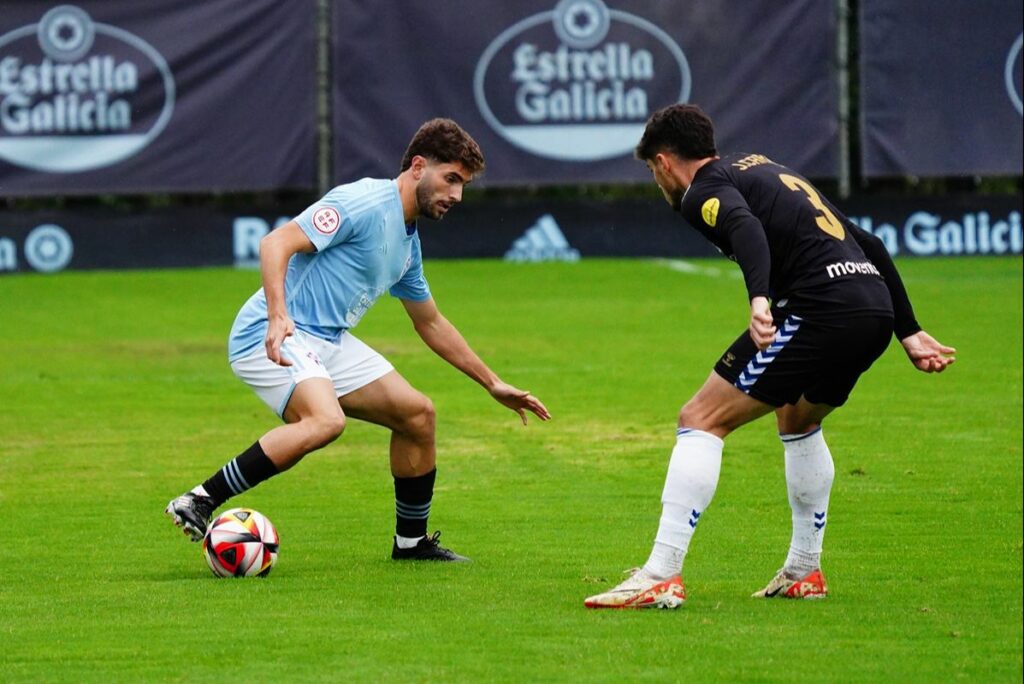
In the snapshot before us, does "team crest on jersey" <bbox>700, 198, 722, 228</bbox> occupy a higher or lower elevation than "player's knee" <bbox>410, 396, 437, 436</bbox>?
higher

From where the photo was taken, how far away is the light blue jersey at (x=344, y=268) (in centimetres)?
792

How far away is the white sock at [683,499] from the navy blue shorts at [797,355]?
10.7 inches

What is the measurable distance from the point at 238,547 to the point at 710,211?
8.19 feet

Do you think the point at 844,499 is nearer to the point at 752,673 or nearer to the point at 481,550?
the point at 481,550

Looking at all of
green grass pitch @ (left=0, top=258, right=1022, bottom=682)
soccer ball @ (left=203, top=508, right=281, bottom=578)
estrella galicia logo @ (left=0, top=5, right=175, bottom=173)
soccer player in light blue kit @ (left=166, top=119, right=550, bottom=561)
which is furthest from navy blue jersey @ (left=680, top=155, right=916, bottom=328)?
estrella galicia logo @ (left=0, top=5, right=175, bottom=173)

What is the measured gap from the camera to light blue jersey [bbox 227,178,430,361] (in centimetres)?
792

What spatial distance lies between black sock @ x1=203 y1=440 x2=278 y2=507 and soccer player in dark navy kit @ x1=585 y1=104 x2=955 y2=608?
5.21ft

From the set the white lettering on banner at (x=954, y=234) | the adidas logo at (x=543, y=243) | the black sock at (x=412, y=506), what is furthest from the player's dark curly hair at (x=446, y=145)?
the white lettering on banner at (x=954, y=234)

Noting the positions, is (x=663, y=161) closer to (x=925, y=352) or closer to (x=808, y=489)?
(x=925, y=352)

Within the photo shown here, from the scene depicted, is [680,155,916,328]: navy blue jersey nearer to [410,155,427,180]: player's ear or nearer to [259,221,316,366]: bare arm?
[410,155,427,180]: player's ear

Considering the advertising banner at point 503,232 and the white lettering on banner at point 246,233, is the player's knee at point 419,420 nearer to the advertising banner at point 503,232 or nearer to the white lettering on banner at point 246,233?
the advertising banner at point 503,232

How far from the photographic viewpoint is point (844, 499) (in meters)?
9.56

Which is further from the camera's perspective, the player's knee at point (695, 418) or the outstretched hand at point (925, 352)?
the outstretched hand at point (925, 352)

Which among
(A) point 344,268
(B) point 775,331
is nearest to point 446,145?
(A) point 344,268
